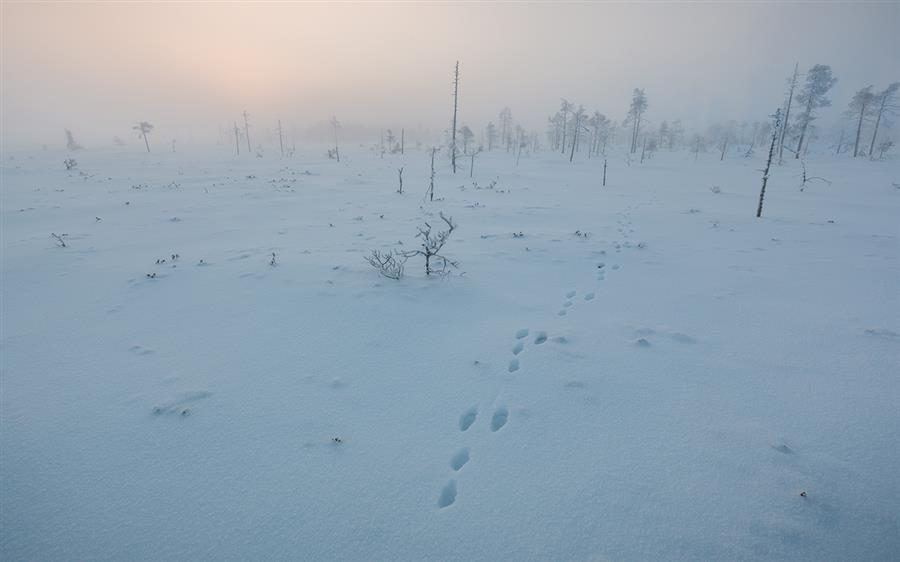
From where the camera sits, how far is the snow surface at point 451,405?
279 centimetres

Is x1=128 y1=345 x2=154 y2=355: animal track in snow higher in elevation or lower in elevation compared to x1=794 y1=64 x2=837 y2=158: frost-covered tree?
lower

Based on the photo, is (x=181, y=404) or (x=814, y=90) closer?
(x=181, y=404)

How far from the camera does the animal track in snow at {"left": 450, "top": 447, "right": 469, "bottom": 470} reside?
11.0ft

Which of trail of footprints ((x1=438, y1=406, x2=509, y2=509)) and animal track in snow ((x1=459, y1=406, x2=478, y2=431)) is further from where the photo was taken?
animal track in snow ((x1=459, y1=406, x2=478, y2=431))

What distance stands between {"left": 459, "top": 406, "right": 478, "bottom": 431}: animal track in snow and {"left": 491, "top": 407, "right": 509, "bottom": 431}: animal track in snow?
193mm

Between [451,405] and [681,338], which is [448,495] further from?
[681,338]

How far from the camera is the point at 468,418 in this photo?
3936 mm

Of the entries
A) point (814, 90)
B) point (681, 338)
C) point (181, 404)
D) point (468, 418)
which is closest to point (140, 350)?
point (181, 404)

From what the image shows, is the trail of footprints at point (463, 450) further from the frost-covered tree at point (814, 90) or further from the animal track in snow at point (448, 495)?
the frost-covered tree at point (814, 90)

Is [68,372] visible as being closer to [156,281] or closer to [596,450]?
[156,281]

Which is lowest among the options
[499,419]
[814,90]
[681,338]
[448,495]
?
[448,495]

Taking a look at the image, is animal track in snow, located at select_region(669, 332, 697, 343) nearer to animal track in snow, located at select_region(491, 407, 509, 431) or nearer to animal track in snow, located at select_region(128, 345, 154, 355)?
animal track in snow, located at select_region(491, 407, 509, 431)

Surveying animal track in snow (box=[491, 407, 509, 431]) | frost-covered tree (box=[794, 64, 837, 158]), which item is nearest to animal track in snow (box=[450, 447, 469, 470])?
animal track in snow (box=[491, 407, 509, 431])

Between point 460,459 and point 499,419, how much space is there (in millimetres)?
657
